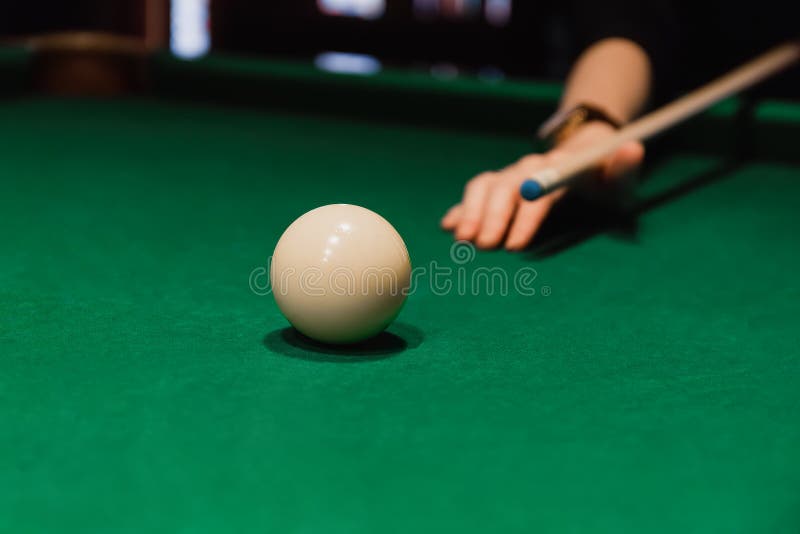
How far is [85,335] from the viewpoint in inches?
63.7

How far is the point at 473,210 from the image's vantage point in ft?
7.97

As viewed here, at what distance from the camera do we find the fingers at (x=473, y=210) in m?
2.42

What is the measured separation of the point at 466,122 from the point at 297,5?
557 cm

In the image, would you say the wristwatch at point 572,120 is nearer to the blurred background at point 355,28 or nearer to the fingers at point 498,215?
the fingers at point 498,215

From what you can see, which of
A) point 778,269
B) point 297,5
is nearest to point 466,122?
point 778,269

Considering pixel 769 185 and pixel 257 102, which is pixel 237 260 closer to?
pixel 769 185

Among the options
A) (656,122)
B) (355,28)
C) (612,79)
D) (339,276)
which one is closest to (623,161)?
(656,122)

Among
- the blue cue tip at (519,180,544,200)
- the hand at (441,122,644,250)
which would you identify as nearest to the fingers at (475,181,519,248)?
the hand at (441,122,644,250)

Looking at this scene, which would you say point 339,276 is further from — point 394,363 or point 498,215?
point 498,215

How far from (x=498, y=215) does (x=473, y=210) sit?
0.24 ft

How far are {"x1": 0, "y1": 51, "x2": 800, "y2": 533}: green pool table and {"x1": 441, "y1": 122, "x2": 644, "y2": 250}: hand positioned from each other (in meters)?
0.05

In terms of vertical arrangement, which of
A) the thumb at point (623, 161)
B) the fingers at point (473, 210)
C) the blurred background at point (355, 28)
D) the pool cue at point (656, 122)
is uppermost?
the pool cue at point (656, 122)

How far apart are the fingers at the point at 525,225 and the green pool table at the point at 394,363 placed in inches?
1.5

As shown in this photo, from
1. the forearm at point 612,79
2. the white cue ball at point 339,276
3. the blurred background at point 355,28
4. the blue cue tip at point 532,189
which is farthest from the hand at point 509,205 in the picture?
the blurred background at point 355,28
